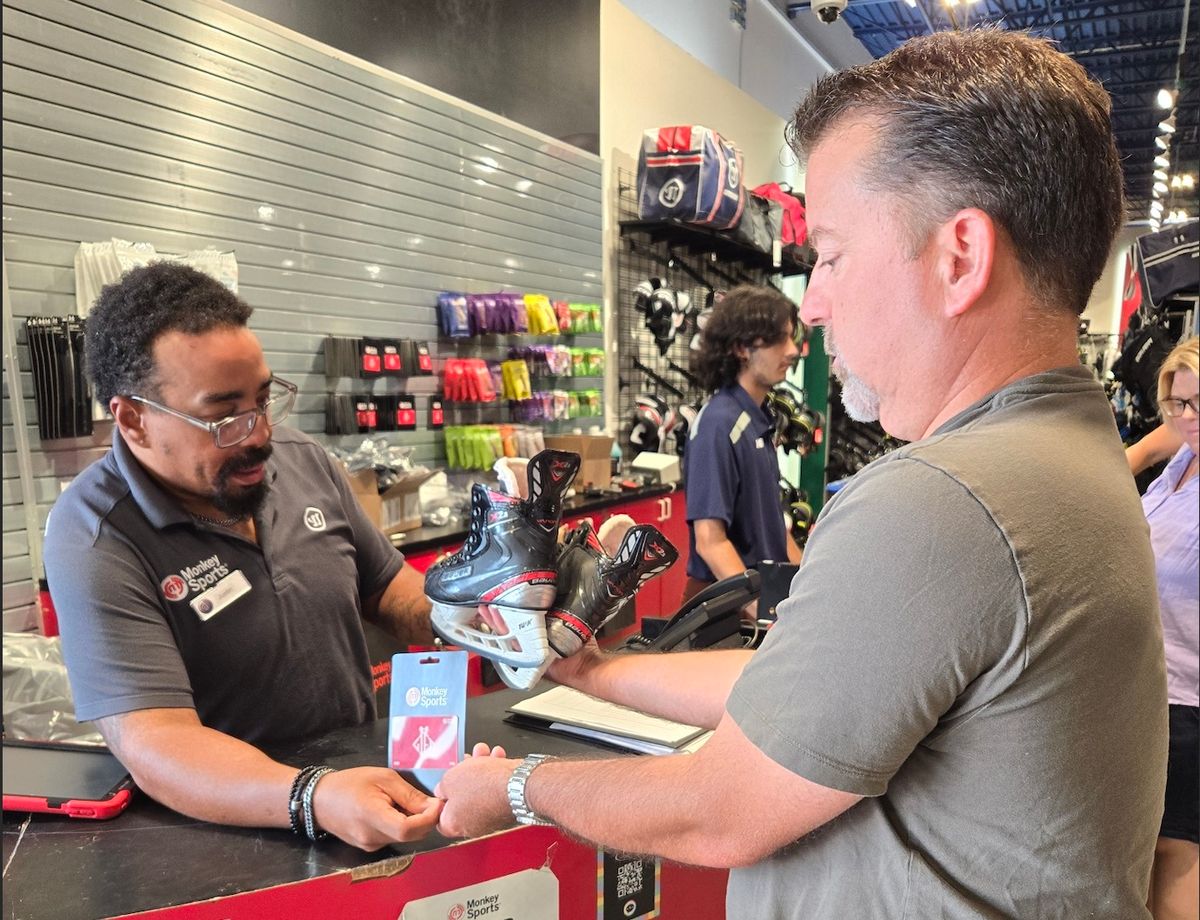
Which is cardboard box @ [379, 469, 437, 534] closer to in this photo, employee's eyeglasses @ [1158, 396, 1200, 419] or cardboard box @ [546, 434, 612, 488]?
cardboard box @ [546, 434, 612, 488]

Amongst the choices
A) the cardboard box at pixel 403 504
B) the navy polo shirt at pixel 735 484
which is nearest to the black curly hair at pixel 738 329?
the navy polo shirt at pixel 735 484

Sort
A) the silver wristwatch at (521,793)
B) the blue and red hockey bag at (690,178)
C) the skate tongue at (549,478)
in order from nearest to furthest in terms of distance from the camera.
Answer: the silver wristwatch at (521,793) → the skate tongue at (549,478) → the blue and red hockey bag at (690,178)

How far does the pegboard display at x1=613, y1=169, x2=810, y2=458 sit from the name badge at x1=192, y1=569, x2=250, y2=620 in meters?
3.84

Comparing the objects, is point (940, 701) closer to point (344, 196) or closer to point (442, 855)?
point (442, 855)

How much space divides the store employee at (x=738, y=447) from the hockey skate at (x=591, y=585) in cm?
129

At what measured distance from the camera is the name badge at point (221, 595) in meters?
1.47

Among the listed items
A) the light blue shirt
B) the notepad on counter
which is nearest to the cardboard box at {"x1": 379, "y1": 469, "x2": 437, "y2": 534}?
the notepad on counter

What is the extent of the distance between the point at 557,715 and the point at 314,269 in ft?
8.62

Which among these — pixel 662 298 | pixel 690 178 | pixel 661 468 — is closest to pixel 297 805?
pixel 661 468

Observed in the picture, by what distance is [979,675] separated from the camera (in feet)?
2.15

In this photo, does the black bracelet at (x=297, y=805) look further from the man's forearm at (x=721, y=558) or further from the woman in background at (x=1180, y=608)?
the man's forearm at (x=721, y=558)

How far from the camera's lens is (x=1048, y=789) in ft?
2.22

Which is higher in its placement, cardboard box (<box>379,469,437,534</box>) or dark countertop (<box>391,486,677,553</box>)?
cardboard box (<box>379,469,437,534</box>)

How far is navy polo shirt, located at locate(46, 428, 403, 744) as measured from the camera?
1.32 m
